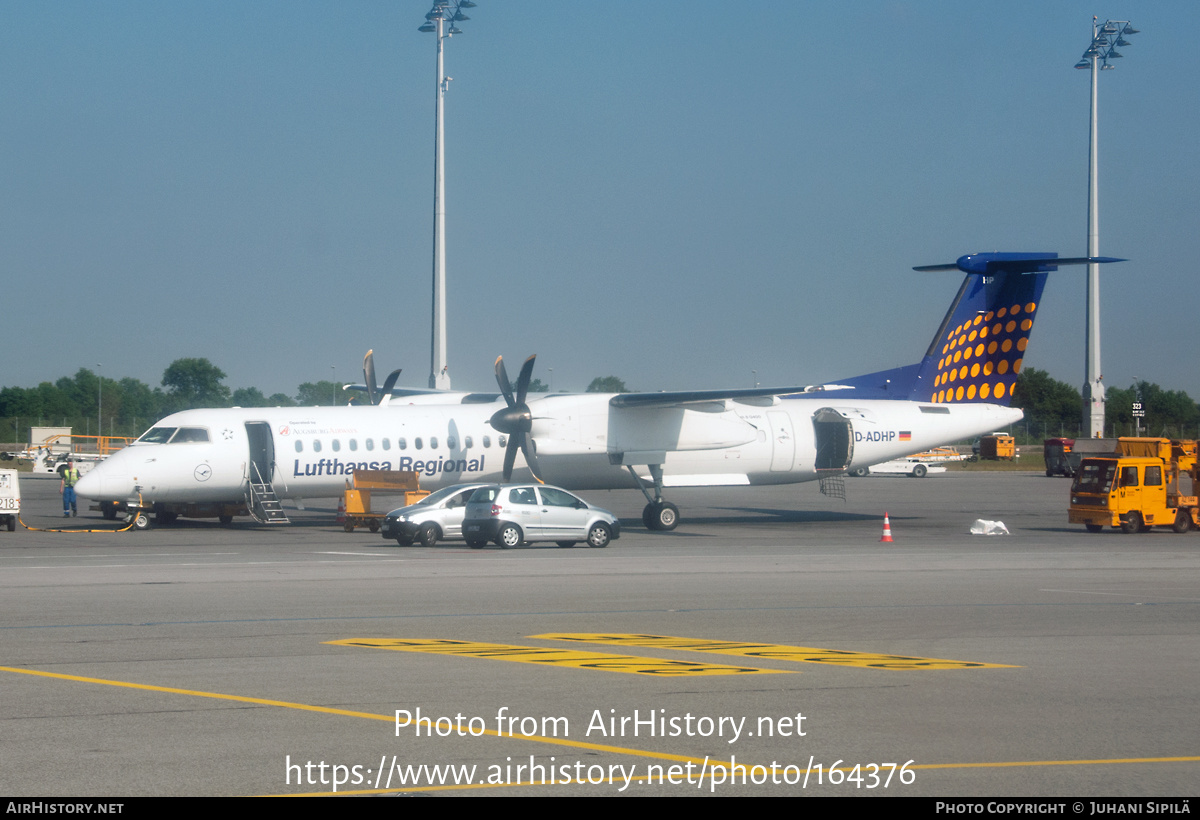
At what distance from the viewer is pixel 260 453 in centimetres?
3172

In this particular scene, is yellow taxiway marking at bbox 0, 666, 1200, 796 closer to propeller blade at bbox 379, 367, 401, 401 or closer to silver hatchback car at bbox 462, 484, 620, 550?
silver hatchback car at bbox 462, 484, 620, 550

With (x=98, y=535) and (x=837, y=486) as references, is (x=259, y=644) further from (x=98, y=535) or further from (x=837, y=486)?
(x=837, y=486)

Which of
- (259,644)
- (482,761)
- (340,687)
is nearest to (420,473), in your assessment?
(259,644)

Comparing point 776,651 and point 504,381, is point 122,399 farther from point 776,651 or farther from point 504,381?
point 776,651

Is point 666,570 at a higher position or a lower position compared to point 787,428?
lower

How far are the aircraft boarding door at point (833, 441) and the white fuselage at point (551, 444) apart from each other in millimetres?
30

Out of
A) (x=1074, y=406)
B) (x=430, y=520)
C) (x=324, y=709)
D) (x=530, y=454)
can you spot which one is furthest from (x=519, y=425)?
(x=1074, y=406)

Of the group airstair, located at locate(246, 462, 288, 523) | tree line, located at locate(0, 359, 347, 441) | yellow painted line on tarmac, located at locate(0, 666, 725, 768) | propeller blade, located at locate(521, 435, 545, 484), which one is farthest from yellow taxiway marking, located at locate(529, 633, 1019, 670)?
tree line, located at locate(0, 359, 347, 441)

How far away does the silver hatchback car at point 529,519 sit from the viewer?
25359mm

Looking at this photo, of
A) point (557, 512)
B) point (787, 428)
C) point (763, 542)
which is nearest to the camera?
point (557, 512)

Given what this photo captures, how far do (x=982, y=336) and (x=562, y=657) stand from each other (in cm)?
2925

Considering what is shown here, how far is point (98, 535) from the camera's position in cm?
2970

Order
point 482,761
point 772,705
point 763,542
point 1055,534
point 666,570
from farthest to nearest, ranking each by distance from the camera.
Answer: point 1055,534 < point 763,542 < point 666,570 < point 772,705 < point 482,761
